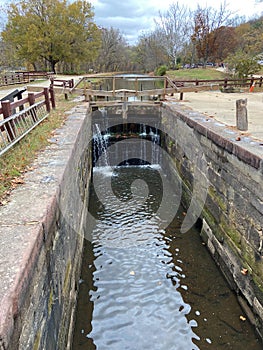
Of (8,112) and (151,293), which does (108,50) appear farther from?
(151,293)

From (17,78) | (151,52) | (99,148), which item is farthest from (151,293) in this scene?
(151,52)

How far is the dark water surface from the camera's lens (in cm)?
377

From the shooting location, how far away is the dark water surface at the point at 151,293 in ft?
12.4

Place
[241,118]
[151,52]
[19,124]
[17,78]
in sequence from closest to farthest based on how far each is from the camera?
1. [19,124]
2. [241,118]
3. [17,78]
4. [151,52]

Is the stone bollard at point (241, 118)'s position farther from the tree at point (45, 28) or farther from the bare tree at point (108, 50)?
the bare tree at point (108, 50)

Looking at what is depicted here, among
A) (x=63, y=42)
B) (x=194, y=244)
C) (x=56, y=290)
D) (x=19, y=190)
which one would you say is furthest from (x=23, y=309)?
(x=63, y=42)

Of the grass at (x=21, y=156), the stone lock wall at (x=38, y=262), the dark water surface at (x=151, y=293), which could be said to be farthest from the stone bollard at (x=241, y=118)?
the grass at (x=21, y=156)

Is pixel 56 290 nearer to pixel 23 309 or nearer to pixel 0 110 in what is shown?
pixel 23 309

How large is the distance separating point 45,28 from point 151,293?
34318 millimetres

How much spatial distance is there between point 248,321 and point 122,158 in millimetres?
8113

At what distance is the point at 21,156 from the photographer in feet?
14.6

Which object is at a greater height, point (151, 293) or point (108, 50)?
point (108, 50)

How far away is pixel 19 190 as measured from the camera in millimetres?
3283

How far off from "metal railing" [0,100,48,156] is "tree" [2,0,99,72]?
28127 millimetres
